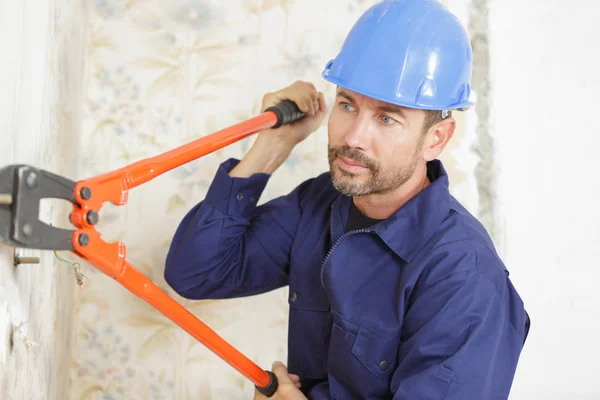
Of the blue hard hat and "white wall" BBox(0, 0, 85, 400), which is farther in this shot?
the blue hard hat

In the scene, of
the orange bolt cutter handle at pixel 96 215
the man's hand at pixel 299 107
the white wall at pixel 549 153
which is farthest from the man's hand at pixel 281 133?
the white wall at pixel 549 153

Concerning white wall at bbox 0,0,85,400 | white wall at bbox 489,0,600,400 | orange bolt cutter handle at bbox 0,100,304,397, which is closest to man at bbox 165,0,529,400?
orange bolt cutter handle at bbox 0,100,304,397

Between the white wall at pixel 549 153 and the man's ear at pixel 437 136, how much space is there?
1.81ft

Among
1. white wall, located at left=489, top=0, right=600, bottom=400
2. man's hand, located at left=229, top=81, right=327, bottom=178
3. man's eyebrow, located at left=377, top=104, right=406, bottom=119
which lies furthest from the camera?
white wall, located at left=489, top=0, right=600, bottom=400

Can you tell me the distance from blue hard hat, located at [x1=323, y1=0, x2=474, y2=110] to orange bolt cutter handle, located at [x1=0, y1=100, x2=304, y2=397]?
9.7 inches

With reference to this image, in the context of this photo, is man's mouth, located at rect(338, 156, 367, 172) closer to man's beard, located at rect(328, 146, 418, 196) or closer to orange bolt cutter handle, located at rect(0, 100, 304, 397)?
man's beard, located at rect(328, 146, 418, 196)

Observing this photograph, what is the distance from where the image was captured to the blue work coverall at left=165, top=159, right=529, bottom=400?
1235 mm

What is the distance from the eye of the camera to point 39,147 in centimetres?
117

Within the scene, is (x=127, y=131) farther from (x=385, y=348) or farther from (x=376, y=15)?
(x=385, y=348)

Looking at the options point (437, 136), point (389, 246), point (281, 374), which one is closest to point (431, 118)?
point (437, 136)

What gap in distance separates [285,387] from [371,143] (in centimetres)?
54

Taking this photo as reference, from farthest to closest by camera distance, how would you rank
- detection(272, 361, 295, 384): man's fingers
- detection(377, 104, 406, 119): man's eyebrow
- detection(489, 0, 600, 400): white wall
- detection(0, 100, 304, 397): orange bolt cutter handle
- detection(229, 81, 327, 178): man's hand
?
detection(489, 0, 600, 400): white wall, detection(229, 81, 327, 178): man's hand, detection(272, 361, 295, 384): man's fingers, detection(377, 104, 406, 119): man's eyebrow, detection(0, 100, 304, 397): orange bolt cutter handle

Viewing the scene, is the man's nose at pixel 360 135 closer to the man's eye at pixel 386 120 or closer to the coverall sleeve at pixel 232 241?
the man's eye at pixel 386 120

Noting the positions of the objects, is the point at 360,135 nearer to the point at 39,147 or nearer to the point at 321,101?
the point at 321,101
